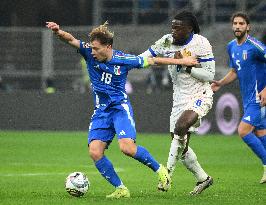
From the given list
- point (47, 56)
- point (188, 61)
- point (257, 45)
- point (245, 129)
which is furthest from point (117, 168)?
point (47, 56)

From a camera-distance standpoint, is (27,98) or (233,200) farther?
(27,98)

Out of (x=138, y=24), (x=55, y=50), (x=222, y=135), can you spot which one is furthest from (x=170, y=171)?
(x=138, y=24)

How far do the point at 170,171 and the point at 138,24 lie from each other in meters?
20.7

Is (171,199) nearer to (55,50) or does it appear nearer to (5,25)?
(55,50)

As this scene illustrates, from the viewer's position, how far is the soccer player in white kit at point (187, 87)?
491 inches

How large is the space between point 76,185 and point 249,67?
13.2ft

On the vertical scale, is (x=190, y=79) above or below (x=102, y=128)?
above

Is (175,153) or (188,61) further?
(175,153)

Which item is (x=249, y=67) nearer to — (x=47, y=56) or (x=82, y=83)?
(x=82, y=83)

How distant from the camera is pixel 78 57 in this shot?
29078 millimetres

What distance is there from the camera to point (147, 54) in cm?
1291

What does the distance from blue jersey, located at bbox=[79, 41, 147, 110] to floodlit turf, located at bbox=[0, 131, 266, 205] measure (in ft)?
3.94

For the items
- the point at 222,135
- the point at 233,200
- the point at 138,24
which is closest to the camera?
the point at 233,200

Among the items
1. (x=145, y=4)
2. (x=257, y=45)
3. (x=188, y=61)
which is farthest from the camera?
(x=145, y=4)
